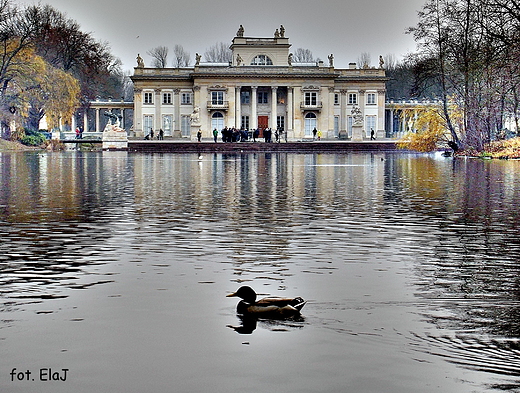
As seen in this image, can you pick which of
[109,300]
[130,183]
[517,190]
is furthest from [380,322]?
[130,183]

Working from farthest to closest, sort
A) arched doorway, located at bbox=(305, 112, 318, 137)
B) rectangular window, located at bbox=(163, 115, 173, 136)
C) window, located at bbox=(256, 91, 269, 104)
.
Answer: rectangular window, located at bbox=(163, 115, 173, 136) → window, located at bbox=(256, 91, 269, 104) → arched doorway, located at bbox=(305, 112, 318, 137)

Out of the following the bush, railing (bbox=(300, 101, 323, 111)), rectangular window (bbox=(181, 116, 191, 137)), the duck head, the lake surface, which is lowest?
the lake surface

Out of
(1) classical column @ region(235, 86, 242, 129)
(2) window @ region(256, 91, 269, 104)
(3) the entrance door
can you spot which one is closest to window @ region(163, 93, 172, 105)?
(1) classical column @ region(235, 86, 242, 129)

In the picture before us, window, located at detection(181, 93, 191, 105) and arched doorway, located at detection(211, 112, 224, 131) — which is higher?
window, located at detection(181, 93, 191, 105)

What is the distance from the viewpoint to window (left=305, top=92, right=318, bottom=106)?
3841 inches

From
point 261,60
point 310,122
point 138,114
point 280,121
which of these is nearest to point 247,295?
point 310,122

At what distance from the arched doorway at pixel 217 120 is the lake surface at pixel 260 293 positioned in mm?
81256

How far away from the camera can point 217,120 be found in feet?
321

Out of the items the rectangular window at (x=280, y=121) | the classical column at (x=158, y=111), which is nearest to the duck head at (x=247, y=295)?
the rectangular window at (x=280, y=121)

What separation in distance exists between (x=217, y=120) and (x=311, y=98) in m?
11.2

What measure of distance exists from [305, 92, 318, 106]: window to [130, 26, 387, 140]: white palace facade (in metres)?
0.12

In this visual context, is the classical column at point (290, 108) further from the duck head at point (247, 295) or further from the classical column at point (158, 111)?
the duck head at point (247, 295)

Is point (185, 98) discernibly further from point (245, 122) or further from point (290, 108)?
point (290, 108)

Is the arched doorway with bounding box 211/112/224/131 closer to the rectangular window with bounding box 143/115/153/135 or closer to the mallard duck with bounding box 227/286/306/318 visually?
the rectangular window with bounding box 143/115/153/135
